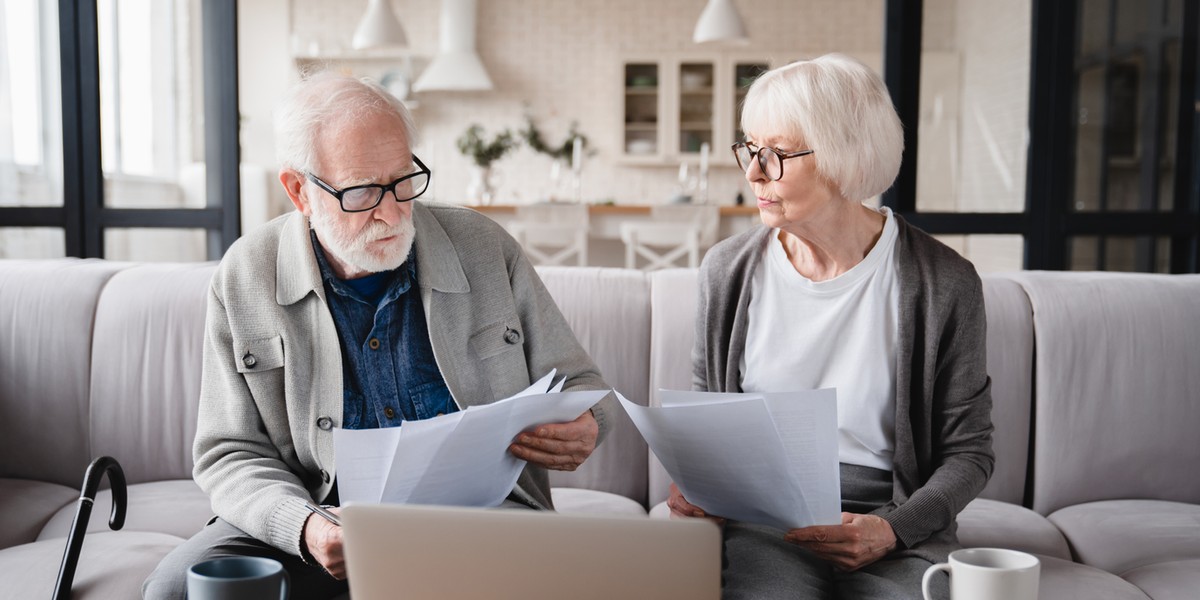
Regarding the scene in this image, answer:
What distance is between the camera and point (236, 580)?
78cm

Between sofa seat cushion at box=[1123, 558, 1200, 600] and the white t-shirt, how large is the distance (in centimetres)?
45

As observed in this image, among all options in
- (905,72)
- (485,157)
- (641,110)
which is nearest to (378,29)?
(485,157)

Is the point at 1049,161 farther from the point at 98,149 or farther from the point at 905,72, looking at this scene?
the point at 98,149

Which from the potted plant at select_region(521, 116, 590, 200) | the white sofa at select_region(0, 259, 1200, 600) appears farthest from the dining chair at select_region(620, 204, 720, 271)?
the white sofa at select_region(0, 259, 1200, 600)

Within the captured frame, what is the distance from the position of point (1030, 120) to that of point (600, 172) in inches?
237

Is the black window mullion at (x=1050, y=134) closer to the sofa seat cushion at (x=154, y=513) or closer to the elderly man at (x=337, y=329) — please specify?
the elderly man at (x=337, y=329)

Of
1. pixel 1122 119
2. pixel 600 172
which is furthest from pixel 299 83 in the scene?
pixel 600 172

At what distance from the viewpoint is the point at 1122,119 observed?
117 inches

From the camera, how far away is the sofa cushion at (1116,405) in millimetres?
1928

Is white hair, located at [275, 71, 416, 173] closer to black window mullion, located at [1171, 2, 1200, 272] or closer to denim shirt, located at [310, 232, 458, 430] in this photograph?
denim shirt, located at [310, 232, 458, 430]

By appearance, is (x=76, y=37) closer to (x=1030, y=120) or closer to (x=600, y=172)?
(x=1030, y=120)

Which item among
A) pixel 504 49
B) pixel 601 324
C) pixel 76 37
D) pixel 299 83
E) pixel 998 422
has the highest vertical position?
pixel 504 49

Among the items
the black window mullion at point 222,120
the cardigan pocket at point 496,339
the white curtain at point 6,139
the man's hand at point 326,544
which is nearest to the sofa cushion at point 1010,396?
the cardigan pocket at point 496,339

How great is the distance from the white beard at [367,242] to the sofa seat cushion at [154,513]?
0.66m
